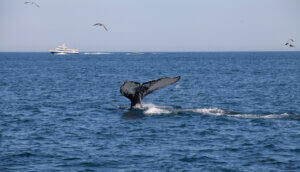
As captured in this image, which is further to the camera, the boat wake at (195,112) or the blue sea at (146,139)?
the boat wake at (195,112)

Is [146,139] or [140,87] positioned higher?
[140,87]

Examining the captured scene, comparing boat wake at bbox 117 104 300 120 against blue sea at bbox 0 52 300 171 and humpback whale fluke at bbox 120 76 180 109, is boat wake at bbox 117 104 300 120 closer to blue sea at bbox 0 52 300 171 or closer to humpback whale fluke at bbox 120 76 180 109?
blue sea at bbox 0 52 300 171

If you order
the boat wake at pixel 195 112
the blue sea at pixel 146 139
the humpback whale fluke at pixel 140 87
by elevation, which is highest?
the humpback whale fluke at pixel 140 87

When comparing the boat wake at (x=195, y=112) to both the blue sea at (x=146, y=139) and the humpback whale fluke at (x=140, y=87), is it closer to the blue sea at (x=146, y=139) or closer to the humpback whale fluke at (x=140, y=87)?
the blue sea at (x=146, y=139)

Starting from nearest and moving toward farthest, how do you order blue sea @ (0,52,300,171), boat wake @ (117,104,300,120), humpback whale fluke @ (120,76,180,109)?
blue sea @ (0,52,300,171)
humpback whale fluke @ (120,76,180,109)
boat wake @ (117,104,300,120)

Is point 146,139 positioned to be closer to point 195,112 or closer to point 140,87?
point 140,87

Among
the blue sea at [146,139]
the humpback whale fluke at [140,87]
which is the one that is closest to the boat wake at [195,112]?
the blue sea at [146,139]

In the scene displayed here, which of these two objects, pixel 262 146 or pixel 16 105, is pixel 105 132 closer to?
pixel 262 146

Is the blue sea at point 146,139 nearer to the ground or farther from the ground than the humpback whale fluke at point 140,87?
nearer to the ground

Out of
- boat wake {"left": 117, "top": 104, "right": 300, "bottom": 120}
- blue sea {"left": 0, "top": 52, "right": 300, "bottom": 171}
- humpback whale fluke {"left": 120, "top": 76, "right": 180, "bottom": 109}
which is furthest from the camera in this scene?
boat wake {"left": 117, "top": 104, "right": 300, "bottom": 120}

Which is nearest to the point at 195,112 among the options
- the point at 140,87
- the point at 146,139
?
the point at 140,87

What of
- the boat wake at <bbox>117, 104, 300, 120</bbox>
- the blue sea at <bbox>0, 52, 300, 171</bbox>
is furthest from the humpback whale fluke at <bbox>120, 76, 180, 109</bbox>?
the boat wake at <bbox>117, 104, 300, 120</bbox>

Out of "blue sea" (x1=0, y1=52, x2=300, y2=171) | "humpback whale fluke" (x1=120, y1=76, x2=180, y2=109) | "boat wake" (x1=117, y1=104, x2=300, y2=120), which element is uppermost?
"humpback whale fluke" (x1=120, y1=76, x2=180, y2=109)

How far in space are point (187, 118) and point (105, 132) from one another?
17.3 feet
